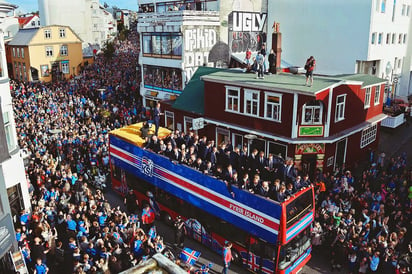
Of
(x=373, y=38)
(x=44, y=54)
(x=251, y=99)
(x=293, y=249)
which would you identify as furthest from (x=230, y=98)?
(x=44, y=54)

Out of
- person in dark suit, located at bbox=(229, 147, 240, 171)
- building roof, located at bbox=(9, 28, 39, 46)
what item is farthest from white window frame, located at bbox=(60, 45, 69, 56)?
person in dark suit, located at bbox=(229, 147, 240, 171)

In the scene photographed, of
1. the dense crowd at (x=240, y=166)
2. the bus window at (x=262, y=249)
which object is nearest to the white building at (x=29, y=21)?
the dense crowd at (x=240, y=166)

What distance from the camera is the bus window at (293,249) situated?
12.4m

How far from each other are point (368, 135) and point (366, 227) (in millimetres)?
12386

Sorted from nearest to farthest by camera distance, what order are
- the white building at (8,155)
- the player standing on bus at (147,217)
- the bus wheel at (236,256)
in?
the bus wheel at (236,256) < the white building at (8,155) < the player standing on bus at (147,217)

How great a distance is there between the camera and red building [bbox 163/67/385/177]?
19578mm

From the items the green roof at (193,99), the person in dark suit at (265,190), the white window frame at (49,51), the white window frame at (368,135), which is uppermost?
the white window frame at (49,51)

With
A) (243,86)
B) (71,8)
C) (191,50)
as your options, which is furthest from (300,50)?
(71,8)

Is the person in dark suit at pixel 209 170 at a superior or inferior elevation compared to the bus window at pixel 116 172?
superior

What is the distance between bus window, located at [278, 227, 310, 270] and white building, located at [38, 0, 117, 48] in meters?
63.5

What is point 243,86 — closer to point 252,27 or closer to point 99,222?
point 99,222

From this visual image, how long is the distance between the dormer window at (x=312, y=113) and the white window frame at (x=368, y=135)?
5872 millimetres

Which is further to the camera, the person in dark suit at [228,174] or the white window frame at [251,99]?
the white window frame at [251,99]

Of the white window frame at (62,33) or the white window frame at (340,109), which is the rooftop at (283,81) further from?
the white window frame at (62,33)
